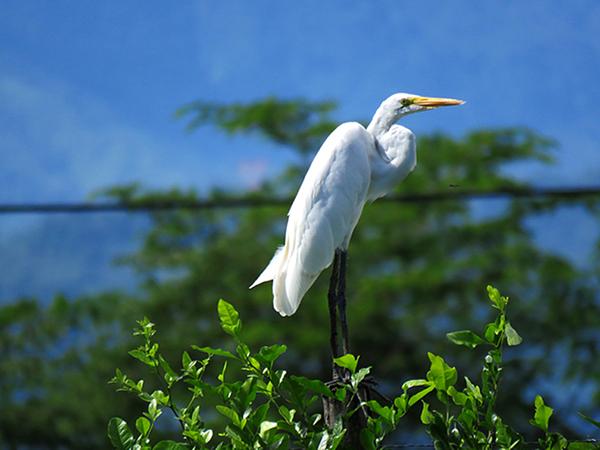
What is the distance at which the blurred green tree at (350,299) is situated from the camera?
22.9 ft

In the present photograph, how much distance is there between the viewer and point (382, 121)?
1829mm

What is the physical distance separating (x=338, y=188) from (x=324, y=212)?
0.06 meters

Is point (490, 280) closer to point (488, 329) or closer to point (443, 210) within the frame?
point (443, 210)

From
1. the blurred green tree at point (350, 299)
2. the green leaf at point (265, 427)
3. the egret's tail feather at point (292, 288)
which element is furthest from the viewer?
the blurred green tree at point (350, 299)

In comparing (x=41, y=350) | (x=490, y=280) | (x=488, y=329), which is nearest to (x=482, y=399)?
(x=488, y=329)

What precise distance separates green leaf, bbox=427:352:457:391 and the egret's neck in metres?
0.77

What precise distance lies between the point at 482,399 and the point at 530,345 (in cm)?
618

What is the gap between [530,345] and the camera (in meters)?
7.07

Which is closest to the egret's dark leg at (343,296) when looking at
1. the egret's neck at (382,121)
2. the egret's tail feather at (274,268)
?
the egret's tail feather at (274,268)

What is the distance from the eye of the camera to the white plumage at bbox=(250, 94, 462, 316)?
171 cm

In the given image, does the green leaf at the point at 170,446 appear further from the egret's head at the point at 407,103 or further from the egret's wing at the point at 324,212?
the egret's head at the point at 407,103

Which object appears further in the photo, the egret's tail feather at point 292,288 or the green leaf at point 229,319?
the egret's tail feather at point 292,288

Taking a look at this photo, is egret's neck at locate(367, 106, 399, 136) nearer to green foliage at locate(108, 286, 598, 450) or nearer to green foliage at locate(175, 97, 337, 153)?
green foliage at locate(108, 286, 598, 450)

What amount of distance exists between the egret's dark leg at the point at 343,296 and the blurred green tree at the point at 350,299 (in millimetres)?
4796
